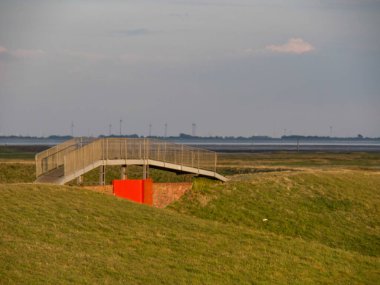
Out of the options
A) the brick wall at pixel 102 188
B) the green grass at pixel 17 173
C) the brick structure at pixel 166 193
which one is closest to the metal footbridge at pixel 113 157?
the brick wall at pixel 102 188

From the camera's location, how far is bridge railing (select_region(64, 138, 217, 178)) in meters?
45.5

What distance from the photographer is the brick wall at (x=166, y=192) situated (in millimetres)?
49153

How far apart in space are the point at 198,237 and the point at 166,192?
550 inches

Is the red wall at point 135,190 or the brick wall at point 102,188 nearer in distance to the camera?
the brick wall at point 102,188

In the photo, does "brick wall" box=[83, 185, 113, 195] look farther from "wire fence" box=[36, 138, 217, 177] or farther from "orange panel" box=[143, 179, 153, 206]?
"orange panel" box=[143, 179, 153, 206]

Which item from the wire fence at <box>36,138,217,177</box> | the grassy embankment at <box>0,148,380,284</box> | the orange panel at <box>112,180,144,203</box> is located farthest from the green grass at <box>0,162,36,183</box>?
the grassy embankment at <box>0,148,380,284</box>

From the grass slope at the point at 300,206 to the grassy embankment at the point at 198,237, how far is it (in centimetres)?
7

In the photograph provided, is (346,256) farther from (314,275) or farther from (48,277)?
(48,277)

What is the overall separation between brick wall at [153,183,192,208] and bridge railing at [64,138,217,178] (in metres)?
2.15

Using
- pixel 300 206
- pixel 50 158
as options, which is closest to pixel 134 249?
pixel 50 158

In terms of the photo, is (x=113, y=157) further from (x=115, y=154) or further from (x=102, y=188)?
(x=102, y=188)

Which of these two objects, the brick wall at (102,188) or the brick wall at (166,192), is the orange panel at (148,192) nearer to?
the brick wall at (166,192)

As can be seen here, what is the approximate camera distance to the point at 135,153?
167 ft

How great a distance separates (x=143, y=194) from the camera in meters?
48.0
